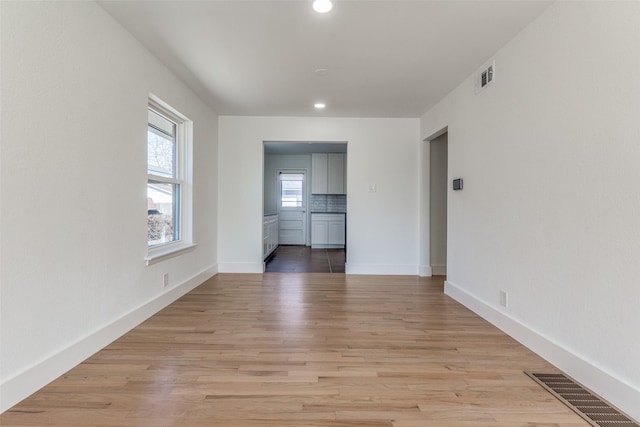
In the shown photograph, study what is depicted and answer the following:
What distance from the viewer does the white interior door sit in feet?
26.0

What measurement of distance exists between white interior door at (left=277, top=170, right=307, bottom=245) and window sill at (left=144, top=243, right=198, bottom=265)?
14.4 ft

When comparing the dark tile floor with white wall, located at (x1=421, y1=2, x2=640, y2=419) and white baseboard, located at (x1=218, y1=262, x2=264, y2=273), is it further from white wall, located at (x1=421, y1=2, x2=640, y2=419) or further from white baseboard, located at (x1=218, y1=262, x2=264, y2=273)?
white wall, located at (x1=421, y1=2, x2=640, y2=419)

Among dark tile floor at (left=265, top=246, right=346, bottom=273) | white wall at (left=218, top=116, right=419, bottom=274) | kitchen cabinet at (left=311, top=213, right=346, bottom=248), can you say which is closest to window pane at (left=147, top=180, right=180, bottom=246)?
white wall at (left=218, top=116, right=419, bottom=274)

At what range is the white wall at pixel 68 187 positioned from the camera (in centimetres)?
144

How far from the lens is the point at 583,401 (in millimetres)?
1507

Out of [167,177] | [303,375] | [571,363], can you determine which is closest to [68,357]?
[303,375]

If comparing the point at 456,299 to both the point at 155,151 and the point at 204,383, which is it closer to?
the point at 204,383

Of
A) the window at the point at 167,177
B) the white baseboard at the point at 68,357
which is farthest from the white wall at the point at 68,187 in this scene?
the window at the point at 167,177

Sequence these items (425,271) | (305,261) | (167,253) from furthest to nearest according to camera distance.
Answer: (305,261) < (425,271) < (167,253)

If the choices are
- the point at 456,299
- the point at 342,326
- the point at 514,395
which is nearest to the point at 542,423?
the point at 514,395

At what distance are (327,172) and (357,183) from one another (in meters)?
3.20

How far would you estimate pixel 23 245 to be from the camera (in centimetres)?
148

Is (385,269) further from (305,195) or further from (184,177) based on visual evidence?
(305,195)

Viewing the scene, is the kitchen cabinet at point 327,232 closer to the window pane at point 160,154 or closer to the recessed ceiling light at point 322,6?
the window pane at point 160,154
